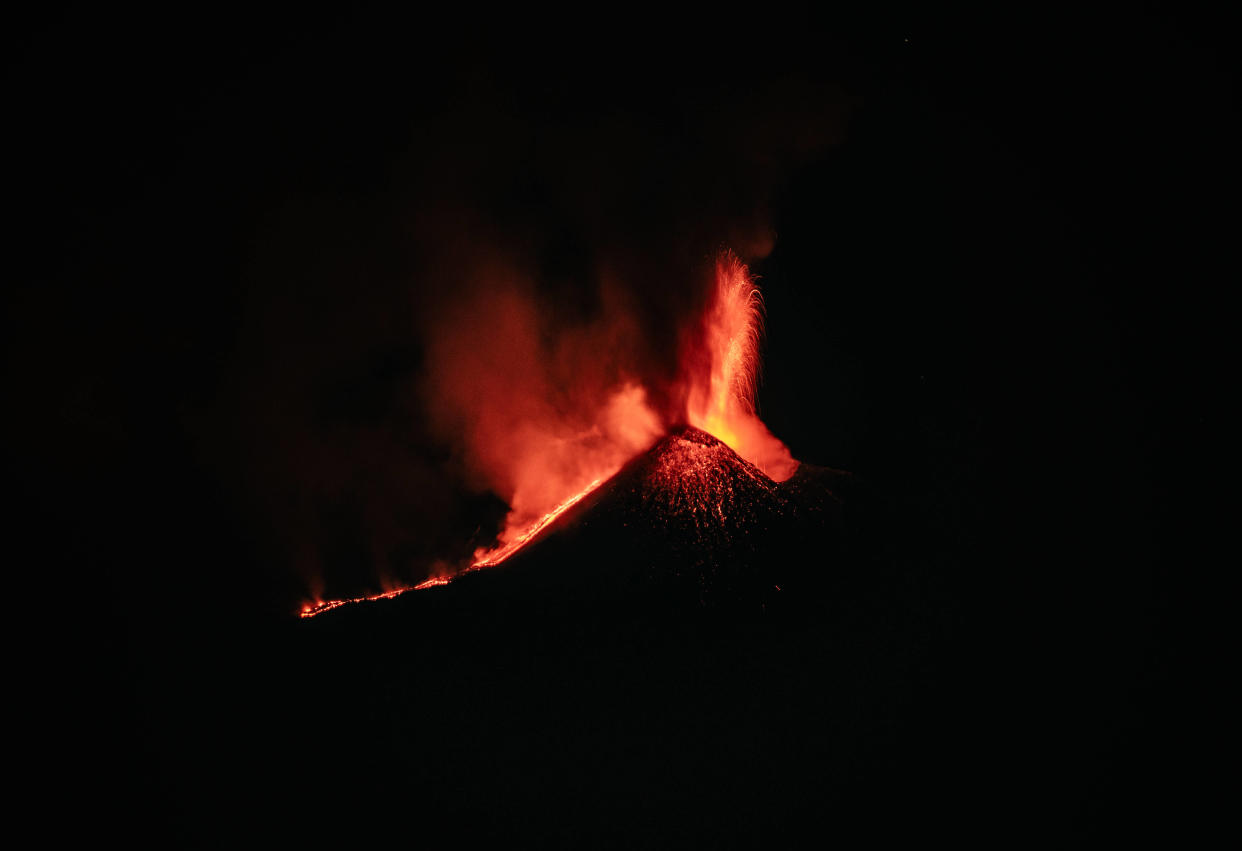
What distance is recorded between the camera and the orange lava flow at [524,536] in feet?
21.5

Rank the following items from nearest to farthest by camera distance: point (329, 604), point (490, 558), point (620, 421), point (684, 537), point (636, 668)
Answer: point (636, 668) → point (329, 604) → point (490, 558) → point (684, 537) → point (620, 421)

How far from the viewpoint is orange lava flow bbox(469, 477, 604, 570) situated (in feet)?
21.5

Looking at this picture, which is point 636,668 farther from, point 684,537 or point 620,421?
point 620,421

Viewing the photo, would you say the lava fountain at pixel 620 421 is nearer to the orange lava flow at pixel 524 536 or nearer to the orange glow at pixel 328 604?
the orange lava flow at pixel 524 536

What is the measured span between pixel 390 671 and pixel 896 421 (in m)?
4.81

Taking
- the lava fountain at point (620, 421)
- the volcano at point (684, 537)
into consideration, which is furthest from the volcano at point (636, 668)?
the lava fountain at point (620, 421)

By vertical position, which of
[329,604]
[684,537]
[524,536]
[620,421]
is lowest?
[329,604]

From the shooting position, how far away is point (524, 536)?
6.89 metres

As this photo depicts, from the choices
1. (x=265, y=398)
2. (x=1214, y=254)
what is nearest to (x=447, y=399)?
(x=265, y=398)

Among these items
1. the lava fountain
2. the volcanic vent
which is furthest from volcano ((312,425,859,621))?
the lava fountain

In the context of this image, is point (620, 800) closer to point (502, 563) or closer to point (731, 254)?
point (502, 563)

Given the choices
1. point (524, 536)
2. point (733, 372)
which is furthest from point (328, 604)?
point (733, 372)

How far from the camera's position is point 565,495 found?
23.9 ft

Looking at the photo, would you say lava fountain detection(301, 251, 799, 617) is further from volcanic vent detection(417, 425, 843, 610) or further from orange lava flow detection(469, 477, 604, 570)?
volcanic vent detection(417, 425, 843, 610)
